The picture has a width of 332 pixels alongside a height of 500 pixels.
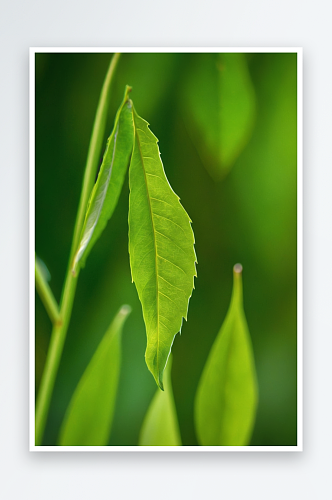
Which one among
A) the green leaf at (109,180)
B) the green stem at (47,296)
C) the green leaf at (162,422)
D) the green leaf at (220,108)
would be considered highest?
the green leaf at (220,108)

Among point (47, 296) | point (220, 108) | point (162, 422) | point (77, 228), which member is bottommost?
point (162, 422)

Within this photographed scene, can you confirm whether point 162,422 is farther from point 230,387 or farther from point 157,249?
point 157,249

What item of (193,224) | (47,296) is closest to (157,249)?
(193,224)

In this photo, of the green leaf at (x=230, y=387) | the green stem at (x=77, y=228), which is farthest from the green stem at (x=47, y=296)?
the green leaf at (x=230, y=387)

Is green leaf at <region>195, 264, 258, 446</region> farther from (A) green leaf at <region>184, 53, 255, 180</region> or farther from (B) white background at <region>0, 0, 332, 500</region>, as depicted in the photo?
(A) green leaf at <region>184, 53, 255, 180</region>

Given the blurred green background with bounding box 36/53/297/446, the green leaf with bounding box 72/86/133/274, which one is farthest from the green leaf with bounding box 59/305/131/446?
the green leaf with bounding box 72/86/133/274

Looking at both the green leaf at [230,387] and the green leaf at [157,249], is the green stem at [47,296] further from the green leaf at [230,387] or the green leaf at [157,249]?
the green leaf at [230,387]
